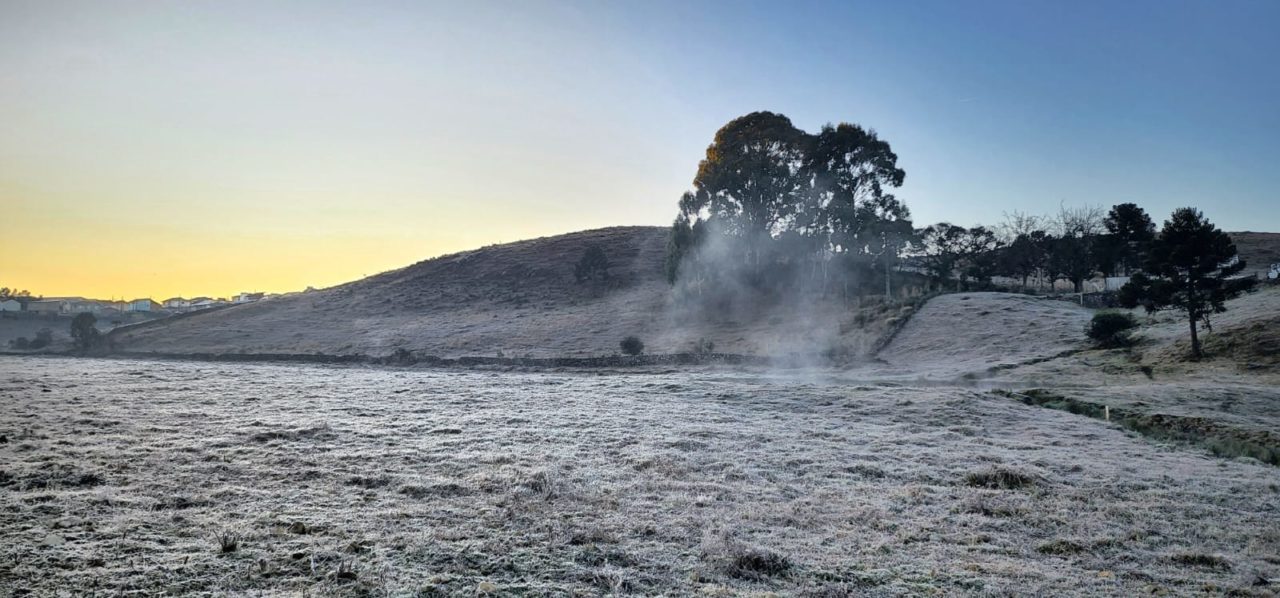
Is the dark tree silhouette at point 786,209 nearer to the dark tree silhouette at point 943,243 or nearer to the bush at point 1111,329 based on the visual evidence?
the dark tree silhouette at point 943,243

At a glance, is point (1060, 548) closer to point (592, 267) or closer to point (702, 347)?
point (702, 347)

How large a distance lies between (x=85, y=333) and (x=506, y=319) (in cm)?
3397

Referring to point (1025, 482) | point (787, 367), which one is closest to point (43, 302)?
point (787, 367)

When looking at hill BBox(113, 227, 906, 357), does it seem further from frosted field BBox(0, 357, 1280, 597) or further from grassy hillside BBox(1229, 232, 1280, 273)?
grassy hillside BBox(1229, 232, 1280, 273)

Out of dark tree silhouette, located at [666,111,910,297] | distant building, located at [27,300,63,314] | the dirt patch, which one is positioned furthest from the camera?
distant building, located at [27,300,63,314]

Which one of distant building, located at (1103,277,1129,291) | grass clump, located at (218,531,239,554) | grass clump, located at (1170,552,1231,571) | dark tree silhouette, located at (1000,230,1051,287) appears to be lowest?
grass clump, located at (1170,552,1231,571)

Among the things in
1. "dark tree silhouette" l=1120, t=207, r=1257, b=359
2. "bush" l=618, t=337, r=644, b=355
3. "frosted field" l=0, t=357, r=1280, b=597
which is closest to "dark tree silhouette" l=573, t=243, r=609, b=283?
"bush" l=618, t=337, r=644, b=355

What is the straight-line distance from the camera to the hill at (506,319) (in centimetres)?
4544

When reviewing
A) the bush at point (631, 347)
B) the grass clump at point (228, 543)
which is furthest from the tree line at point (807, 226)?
the grass clump at point (228, 543)

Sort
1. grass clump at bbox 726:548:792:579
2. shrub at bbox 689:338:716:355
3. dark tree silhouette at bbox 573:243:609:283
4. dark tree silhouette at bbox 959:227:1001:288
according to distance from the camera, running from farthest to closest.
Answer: dark tree silhouette at bbox 573:243:609:283
dark tree silhouette at bbox 959:227:1001:288
shrub at bbox 689:338:716:355
grass clump at bbox 726:548:792:579

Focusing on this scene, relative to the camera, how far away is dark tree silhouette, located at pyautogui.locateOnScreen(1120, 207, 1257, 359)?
29.5 m

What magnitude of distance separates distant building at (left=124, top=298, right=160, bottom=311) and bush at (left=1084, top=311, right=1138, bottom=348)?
103 meters

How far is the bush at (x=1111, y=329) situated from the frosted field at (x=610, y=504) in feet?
52.6

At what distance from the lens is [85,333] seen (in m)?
54.9
